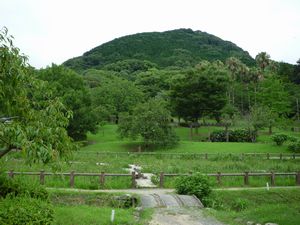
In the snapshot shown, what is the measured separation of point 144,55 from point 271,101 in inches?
3357

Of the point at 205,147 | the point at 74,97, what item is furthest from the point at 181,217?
the point at 74,97

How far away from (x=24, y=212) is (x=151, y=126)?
31.3 metres

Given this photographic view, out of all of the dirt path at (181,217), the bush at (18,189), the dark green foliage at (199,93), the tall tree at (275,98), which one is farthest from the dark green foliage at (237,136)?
the bush at (18,189)

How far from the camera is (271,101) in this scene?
2112 inches

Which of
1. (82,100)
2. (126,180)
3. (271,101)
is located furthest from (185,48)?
(126,180)

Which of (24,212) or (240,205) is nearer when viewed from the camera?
(24,212)

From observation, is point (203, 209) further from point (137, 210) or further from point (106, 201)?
point (106, 201)

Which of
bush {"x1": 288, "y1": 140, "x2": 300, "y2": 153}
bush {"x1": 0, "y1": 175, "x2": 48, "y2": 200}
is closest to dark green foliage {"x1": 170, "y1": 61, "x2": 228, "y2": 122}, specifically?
bush {"x1": 288, "y1": 140, "x2": 300, "y2": 153}

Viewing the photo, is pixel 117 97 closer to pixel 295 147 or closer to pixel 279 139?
pixel 279 139

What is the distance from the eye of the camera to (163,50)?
143500 millimetres

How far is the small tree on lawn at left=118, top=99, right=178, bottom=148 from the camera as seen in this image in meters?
39.2

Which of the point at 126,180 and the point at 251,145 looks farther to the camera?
the point at 251,145

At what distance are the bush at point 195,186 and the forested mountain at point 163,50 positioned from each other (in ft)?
315

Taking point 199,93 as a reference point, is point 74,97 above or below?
below
